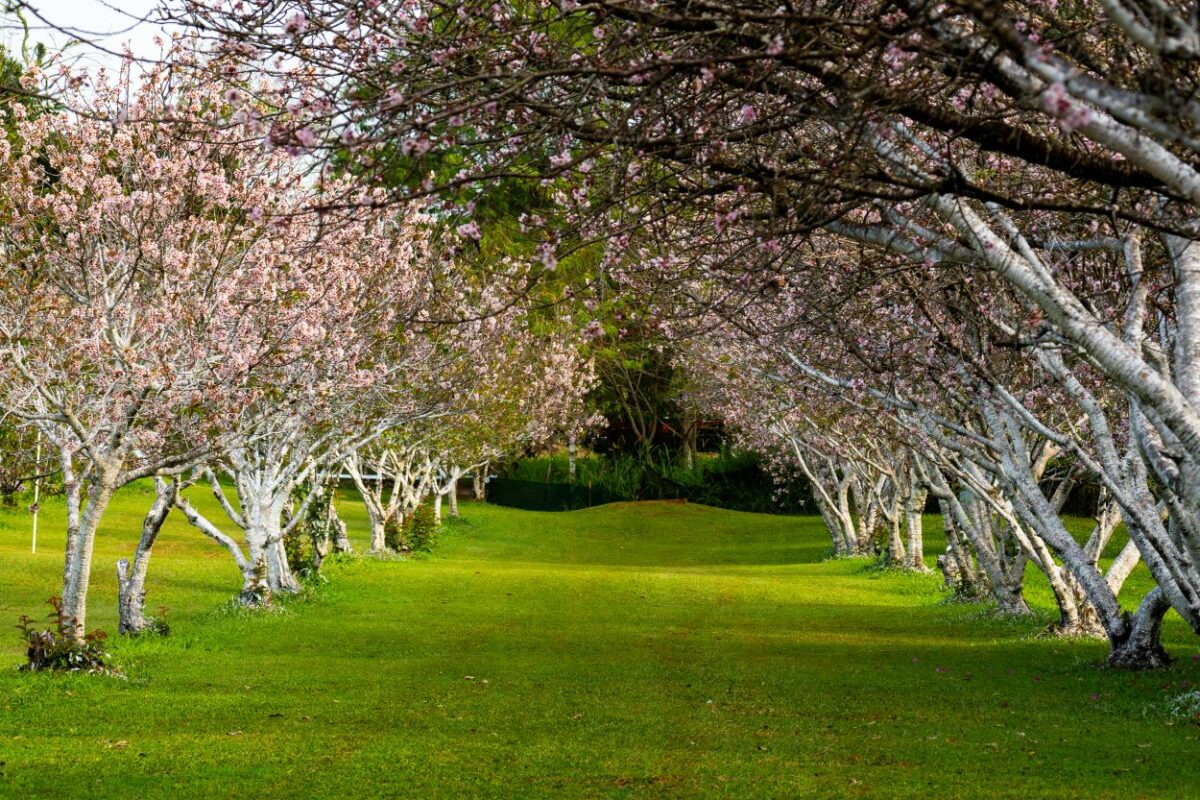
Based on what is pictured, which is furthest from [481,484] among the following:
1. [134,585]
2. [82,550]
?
[82,550]

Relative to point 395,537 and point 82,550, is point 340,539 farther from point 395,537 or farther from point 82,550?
point 82,550

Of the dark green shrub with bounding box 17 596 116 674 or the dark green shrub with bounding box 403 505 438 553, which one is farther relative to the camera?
the dark green shrub with bounding box 403 505 438 553

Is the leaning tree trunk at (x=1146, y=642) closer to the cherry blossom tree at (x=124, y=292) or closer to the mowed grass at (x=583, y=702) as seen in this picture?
Result: the mowed grass at (x=583, y=702)

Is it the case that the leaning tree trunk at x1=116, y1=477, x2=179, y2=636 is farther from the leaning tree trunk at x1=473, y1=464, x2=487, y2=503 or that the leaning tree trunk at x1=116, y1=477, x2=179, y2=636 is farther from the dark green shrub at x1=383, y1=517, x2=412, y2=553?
the leaning tree trunk at x1=473, y1=464, x2=487, y2=503

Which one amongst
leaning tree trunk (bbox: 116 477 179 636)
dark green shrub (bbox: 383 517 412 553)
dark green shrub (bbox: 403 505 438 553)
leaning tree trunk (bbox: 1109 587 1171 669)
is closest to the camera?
leaning tree trunk (bbox: 1109 587 1171 669)

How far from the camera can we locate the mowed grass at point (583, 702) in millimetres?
9859

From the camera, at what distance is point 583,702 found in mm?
13828

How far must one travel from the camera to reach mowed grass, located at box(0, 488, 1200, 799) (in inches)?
388

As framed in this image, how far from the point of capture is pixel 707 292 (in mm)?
22844

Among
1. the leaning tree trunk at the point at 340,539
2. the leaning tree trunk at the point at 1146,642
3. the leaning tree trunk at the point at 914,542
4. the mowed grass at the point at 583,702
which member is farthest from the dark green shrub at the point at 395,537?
the leaning tree trunk at the point at 1146,642

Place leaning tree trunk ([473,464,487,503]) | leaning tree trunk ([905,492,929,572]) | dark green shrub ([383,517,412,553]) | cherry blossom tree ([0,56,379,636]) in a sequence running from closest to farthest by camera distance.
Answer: cherry blossom tree ([0,56,379,636]) < leaning tree trunk ([905,492,929,572]) < dark green shrub ([383,517,412,553]) < leaning tree trunk ([473,464,487,503])

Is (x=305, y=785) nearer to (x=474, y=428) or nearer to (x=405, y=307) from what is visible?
(x=405, y=307)

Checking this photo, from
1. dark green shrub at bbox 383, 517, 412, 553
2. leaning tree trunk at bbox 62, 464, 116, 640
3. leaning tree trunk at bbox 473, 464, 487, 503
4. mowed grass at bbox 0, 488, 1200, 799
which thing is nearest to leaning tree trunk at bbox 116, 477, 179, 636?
mowed grass at bbox 0, 488, 1200, 799

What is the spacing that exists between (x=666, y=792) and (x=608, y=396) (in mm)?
54535
